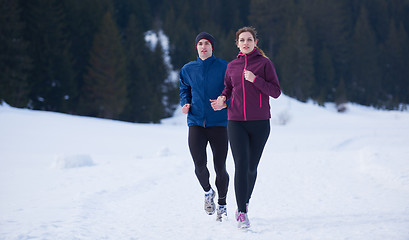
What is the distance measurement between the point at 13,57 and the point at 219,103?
84.1ft

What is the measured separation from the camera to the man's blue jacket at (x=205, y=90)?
444 cm

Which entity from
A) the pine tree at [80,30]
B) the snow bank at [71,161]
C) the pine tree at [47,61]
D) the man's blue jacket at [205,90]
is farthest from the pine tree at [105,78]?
the man's blue jacket at [205,90]

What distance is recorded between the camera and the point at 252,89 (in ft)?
13.5

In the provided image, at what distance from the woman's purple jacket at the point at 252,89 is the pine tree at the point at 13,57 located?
23825 millimetres

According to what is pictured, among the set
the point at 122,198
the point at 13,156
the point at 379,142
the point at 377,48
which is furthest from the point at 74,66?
the point at 377,48

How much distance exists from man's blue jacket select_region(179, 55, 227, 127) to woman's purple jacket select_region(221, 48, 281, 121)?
32cm

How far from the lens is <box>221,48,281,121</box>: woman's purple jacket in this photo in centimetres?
410

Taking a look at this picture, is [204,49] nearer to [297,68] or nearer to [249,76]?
[249,76]

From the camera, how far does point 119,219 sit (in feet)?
15.6

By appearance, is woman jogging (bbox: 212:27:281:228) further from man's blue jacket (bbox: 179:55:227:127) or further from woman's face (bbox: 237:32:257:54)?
man's blue jacket (bbox: 179:55:227:127)

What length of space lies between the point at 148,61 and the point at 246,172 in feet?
118

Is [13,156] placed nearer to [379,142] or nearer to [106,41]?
[379,142]

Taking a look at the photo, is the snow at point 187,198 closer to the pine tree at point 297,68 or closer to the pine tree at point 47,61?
the pine tree at point 47,61

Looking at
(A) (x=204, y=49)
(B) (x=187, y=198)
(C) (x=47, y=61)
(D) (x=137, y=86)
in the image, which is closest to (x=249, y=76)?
(A) (x=204, y=49)
